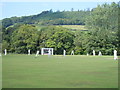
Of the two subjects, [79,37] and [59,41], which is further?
[59,41]

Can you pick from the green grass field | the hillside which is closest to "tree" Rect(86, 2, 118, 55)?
the hillside

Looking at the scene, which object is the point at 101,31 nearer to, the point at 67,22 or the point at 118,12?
the point at 118,12

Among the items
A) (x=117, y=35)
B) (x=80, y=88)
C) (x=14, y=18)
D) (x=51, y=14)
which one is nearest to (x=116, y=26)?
(x=117, y=35)

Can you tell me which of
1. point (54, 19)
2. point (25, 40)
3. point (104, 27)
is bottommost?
point (25, 40)

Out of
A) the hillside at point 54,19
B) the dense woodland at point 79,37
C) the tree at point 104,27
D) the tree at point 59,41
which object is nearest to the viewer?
the tree at point 104,27

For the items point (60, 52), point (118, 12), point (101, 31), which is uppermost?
point (118, 12)

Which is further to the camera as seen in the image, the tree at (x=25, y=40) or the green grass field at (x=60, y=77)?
the tree at (x=25, y=40)

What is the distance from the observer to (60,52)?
61.9m

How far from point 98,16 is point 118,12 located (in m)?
3.60

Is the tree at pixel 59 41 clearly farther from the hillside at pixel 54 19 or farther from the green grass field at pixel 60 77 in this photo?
the green grass field at pixel 60 77

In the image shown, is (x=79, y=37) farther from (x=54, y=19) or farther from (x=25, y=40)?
(x=54, y=19)

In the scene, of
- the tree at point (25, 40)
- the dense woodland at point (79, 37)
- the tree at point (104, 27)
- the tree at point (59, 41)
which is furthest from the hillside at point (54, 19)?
the tree at point (104, 27)

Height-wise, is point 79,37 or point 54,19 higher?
point 54,19

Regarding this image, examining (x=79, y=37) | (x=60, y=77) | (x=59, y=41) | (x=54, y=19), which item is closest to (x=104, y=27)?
(x=79, y=37)
